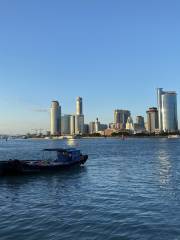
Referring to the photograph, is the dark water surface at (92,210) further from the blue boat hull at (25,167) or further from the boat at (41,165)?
the boat at (41,165)

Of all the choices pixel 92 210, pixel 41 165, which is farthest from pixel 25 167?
pixel 92 210

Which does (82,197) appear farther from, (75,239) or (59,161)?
(59,161)

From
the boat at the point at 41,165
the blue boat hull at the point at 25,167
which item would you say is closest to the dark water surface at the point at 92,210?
the blue boat hull at the point at 25,167

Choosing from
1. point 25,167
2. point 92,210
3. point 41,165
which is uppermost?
point 41,165

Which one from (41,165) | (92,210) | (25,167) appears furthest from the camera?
(41,165)

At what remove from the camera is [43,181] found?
55.1 meters

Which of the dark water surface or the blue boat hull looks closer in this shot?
the dark water surface

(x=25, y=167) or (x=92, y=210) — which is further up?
(x=25, y=167)

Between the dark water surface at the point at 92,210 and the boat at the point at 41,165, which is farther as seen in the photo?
the boat at the point at 41,165

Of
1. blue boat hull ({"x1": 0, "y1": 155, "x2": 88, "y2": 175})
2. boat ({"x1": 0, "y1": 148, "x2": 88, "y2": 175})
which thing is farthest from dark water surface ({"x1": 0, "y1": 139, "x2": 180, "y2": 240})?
boat ({"x1": 0, "y1": 148, "x2": 88, "y2": 175})

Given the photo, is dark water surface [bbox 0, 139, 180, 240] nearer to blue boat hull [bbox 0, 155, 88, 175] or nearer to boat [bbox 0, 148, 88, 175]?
blue boat hull [bbox 0, 155, 88, 175]

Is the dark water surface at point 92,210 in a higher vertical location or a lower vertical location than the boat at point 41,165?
lower

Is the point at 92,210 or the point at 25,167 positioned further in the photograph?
the point at 25,167

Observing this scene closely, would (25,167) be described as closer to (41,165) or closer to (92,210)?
(41,165)
